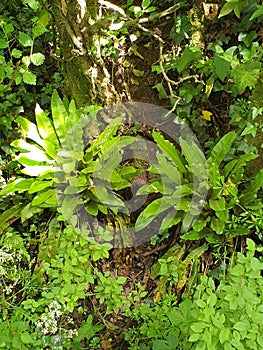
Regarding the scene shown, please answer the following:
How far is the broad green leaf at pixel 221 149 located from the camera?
3186mm

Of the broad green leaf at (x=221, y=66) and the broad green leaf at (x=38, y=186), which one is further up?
the broad green leaf at (x=221, y=66)

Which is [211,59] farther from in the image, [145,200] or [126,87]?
[145,200]

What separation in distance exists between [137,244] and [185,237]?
1.59 ft

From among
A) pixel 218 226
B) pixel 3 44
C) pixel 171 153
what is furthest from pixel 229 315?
pixel 3 44

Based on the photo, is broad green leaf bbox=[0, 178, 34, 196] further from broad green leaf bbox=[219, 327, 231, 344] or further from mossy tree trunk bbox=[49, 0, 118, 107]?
broad green leaf bbox=[219, 327, 231, 344]

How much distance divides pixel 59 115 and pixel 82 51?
504 mm

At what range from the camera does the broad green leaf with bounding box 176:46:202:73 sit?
11.1 ft

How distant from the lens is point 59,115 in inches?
139

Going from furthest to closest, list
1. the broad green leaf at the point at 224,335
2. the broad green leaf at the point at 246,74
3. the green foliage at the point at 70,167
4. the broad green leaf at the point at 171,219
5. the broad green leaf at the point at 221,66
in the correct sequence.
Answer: the green foliage at the point at 70,167, the broad green leaf at the point at 171,219, the broad green leaf at the point at 221,66, the broad green leaf at the point at 246,74, the broad green leaf at the point at 224,335

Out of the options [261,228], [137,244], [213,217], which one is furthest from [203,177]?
[137,244]

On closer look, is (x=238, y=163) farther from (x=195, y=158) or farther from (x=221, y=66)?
(x=221, y=66)

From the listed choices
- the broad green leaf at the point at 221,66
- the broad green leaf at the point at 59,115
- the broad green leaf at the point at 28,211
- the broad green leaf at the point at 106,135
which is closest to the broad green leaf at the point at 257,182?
the broad green leaf at the point at 221,66

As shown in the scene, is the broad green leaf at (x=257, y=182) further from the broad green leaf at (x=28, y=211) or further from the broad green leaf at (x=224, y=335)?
the broad green leaf at (x=28, y=211)

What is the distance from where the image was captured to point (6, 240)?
328 centimetres
